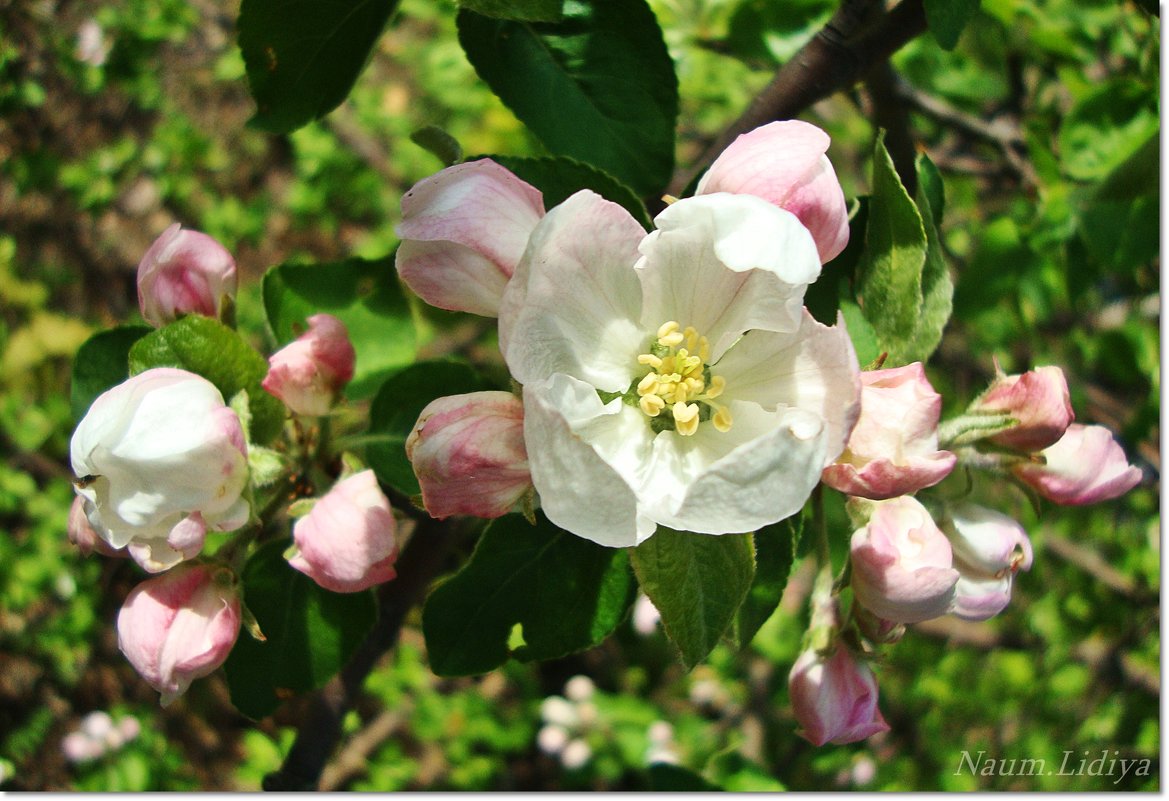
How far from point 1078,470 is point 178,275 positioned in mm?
A: 1048

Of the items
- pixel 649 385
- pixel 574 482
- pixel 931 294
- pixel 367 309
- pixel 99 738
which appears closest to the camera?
pixel 574 482

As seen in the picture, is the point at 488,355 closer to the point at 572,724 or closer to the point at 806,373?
the point at 572,724

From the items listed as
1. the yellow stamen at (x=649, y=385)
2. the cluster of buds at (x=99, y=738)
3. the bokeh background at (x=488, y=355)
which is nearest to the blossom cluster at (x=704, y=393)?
the yellow stamen at (x=649, y=385)

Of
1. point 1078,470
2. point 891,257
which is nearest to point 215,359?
point 891,257

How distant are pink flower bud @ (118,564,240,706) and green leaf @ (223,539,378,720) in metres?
0.13

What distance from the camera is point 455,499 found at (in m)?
0.84

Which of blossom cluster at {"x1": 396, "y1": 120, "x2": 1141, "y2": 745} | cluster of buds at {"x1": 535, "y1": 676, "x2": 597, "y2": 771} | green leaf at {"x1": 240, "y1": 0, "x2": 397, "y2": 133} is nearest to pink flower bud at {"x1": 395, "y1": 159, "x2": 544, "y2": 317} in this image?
blossom cluster at {"x1": 396, "y1": 120, "x2": 1141, "y2": 745}

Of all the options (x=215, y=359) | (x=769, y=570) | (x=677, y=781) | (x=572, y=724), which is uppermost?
(x=215, y=359)

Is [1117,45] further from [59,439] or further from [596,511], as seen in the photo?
[59,439]

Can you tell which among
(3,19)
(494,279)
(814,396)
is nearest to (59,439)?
(3,19)

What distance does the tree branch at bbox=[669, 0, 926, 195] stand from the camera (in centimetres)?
111

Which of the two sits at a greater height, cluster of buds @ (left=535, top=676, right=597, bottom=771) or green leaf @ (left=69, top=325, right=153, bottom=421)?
green leaf @ (left=69, top=325, right=153, bottom=421)

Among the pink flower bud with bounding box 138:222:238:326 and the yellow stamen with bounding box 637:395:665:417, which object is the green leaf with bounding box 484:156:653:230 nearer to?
the yellow stamen with bounding box 637:395:665:417

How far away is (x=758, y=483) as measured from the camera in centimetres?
76
